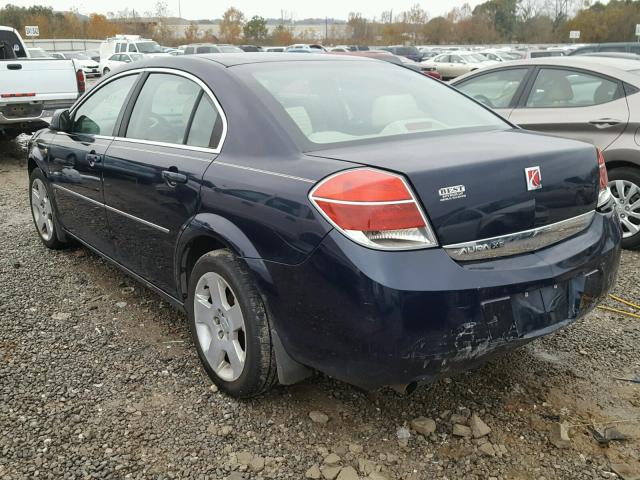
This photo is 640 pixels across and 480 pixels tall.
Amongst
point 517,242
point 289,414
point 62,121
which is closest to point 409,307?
point 517,242

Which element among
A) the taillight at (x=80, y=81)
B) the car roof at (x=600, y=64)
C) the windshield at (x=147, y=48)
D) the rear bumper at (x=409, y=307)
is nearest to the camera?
the rear bumper at (x=409, y=307)

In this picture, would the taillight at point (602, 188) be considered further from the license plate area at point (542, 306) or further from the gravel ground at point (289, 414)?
the gravel ground at point (289, 414)

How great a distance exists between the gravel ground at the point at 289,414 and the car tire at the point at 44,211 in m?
1.30

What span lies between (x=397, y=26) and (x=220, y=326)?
3746 inches

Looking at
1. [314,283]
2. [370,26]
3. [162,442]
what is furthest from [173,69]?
[370,26]

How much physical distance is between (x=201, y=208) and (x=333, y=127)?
2.38 feet

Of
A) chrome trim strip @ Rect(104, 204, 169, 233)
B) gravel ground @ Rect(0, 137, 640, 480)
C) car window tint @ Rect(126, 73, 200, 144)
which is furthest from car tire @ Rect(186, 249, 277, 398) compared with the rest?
car window tint @ Rect(126, 73, 200, 144)

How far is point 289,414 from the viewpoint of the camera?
2918 millimetres

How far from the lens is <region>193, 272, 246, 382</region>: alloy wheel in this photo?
Result: 2.92 metres

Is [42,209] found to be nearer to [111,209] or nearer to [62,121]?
[62,121]

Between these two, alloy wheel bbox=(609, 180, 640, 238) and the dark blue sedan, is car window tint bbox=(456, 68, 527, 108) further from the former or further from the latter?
the dark blue sedan

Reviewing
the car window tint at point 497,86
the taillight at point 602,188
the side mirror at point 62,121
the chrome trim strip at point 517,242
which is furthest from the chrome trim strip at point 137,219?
the car window tint at point 497,86

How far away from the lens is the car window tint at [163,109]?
132 inches

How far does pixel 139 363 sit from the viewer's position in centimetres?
340
